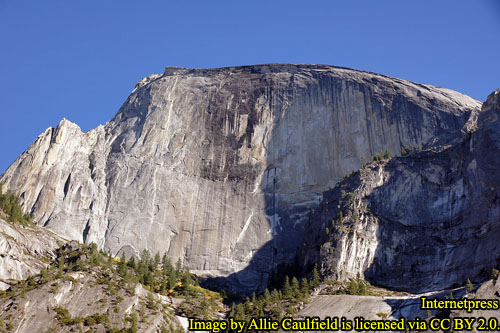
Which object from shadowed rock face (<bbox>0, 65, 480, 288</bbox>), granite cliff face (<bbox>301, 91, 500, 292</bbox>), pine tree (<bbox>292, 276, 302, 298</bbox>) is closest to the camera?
pine tree (<bbox>292, 276, 302, 298</bbox>)

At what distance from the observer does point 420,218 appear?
10325 cm

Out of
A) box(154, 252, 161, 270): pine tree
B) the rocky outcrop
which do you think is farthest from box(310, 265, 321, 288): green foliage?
the rocky outcrop

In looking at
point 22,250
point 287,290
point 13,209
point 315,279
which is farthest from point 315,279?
point 13,209

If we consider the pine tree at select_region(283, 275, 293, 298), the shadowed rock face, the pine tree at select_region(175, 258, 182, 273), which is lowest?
the pine tree at select_region(283, 275, 293, 298)

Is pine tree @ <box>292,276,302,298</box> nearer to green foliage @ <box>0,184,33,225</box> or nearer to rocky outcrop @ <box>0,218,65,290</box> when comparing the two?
rocky outcrop @ <box>0,218,65,290</box>

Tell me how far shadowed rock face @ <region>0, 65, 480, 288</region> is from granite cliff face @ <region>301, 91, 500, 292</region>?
10637 mm

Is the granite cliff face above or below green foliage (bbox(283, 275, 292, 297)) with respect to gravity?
above

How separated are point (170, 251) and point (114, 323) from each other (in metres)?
32.2

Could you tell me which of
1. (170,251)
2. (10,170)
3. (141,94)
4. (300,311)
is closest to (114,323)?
(300,311)

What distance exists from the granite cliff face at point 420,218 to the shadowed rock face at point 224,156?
34.9 ft

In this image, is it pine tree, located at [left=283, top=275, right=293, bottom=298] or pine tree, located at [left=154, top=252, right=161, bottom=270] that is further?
pine tree, located at [left=154, top=252, right=161, bottom=270]

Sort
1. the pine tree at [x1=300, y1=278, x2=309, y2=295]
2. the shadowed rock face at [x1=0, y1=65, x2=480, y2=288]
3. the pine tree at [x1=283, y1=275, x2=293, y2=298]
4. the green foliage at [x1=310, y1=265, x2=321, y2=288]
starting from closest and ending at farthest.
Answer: the pine tree at [x1=283, y1=275, x2=293, y2=298] < the pine tree at [x1=300, y1=278, x2=309, y2=295] < the green foliage at [x1=310, y1=265, x2=321, y2=288] < the shadowed rock face at [x1=0, y1=65, x2=480, y2=288]

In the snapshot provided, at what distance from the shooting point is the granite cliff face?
94.0 m

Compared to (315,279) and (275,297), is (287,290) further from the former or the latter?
(315,279)
